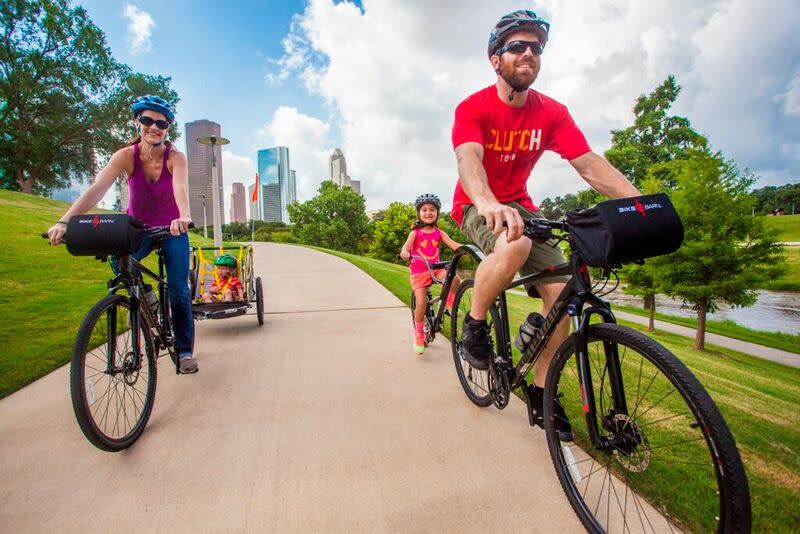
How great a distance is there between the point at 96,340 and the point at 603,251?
266 centimetres

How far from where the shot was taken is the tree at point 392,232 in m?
44.1

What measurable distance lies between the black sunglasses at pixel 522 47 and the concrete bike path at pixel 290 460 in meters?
2.16

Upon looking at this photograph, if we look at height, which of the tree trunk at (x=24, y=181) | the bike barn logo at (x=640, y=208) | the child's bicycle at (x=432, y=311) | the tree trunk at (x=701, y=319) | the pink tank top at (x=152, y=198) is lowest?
the tree trunk at (x=701, y=319)

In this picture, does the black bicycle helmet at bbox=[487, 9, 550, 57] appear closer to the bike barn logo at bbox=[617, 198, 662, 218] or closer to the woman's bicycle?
the bike barn logo at bbox=[617, 198, 662, 218]

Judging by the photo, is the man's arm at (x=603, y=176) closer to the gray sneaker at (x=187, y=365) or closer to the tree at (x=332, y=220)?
the gray sneaker at (x=187, y=365)

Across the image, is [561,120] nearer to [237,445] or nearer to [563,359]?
[563,359]

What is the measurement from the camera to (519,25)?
198 cm

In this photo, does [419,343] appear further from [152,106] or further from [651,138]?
[651,138]

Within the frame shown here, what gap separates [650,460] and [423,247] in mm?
2938

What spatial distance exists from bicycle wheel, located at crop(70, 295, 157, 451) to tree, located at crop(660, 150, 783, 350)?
1465 cm

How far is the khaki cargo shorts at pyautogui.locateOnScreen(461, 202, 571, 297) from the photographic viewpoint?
2194 millimetres

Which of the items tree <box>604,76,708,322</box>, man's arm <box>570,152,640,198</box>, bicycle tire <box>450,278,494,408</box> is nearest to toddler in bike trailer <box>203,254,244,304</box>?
bicycle tire <box>450,278,494,408</box>

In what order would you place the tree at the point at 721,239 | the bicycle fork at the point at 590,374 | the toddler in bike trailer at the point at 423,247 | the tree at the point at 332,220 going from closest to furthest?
the bicycle fork at the point at 590,374, the toddler in bike trailer at the point at 423,247, the tree at the point at 721,239, the tree at the point at 332,220

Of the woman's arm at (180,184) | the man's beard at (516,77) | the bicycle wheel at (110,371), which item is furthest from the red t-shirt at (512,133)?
the bicycle wheel at (110,371)
